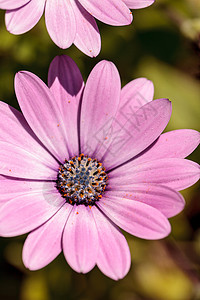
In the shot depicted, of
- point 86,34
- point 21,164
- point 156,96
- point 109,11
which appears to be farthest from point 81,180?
point 156,96

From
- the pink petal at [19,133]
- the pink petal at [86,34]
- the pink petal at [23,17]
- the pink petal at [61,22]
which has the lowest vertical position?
the pink petal at [19,133]

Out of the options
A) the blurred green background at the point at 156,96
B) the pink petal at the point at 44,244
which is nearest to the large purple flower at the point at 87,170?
the pink petal at the point at 44,244

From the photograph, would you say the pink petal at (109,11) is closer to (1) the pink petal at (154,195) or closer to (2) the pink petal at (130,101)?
(2) the pink petal at (130,101)

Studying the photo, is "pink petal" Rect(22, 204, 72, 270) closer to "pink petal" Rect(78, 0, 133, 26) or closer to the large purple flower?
the large purple flower

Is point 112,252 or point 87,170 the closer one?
point 112,252

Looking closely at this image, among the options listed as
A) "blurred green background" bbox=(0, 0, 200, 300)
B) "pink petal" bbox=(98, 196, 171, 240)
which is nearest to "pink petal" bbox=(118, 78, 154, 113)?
"pink petal" bbox=(98, 196, 171, 240)

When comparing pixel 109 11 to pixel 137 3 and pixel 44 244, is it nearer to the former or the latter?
pixel 137 3

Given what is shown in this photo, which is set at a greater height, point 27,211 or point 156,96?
point 27,211
